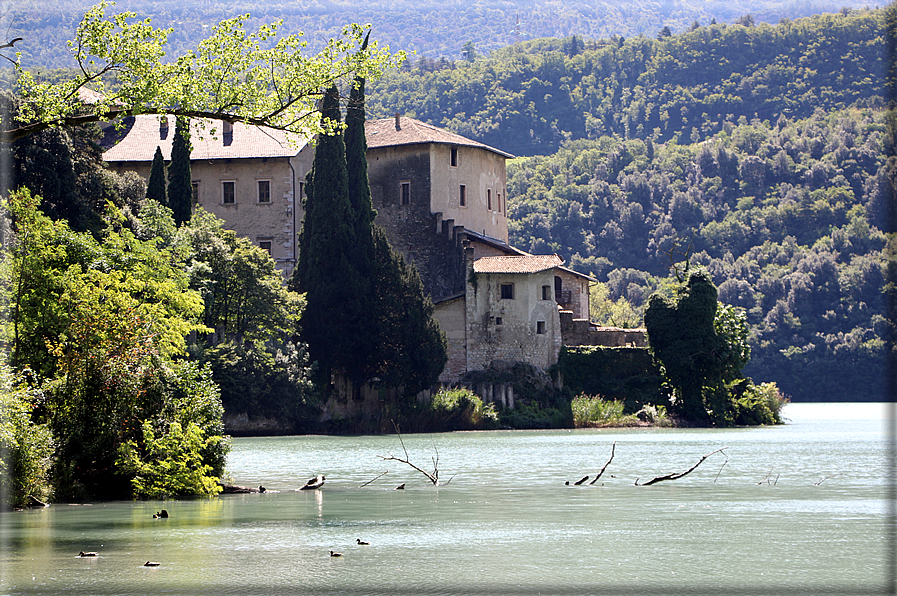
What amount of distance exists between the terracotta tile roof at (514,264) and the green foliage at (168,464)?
33464mm

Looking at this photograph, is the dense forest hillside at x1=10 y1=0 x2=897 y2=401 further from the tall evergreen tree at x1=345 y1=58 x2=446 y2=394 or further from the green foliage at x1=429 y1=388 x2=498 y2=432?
the green foliage at x1=429 y1=388 x2=498 y2=432

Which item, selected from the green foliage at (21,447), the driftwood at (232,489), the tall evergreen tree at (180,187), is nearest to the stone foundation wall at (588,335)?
the tall evergreen tree at (180,187)

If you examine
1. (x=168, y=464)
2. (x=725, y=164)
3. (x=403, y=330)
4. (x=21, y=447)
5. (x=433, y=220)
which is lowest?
(x=168, y=464)

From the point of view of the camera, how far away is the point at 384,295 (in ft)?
167

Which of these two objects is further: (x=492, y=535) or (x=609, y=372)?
(x=609, y=372)

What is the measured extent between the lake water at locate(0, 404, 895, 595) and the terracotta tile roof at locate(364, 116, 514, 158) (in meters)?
32.8

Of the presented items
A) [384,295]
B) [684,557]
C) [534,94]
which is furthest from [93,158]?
[534,94]

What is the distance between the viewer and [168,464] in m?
22.7

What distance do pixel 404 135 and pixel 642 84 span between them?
70811 mm

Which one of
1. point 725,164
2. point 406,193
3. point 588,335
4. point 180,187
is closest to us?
point 180,187

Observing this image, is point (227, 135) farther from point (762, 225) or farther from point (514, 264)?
point (762, 225)

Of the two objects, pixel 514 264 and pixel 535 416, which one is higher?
pixel 514 264

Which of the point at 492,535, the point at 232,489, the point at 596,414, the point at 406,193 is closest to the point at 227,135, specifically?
the point at 406,193

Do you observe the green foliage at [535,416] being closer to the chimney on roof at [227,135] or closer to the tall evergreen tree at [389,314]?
the tall evergreen tree at [389,314]
